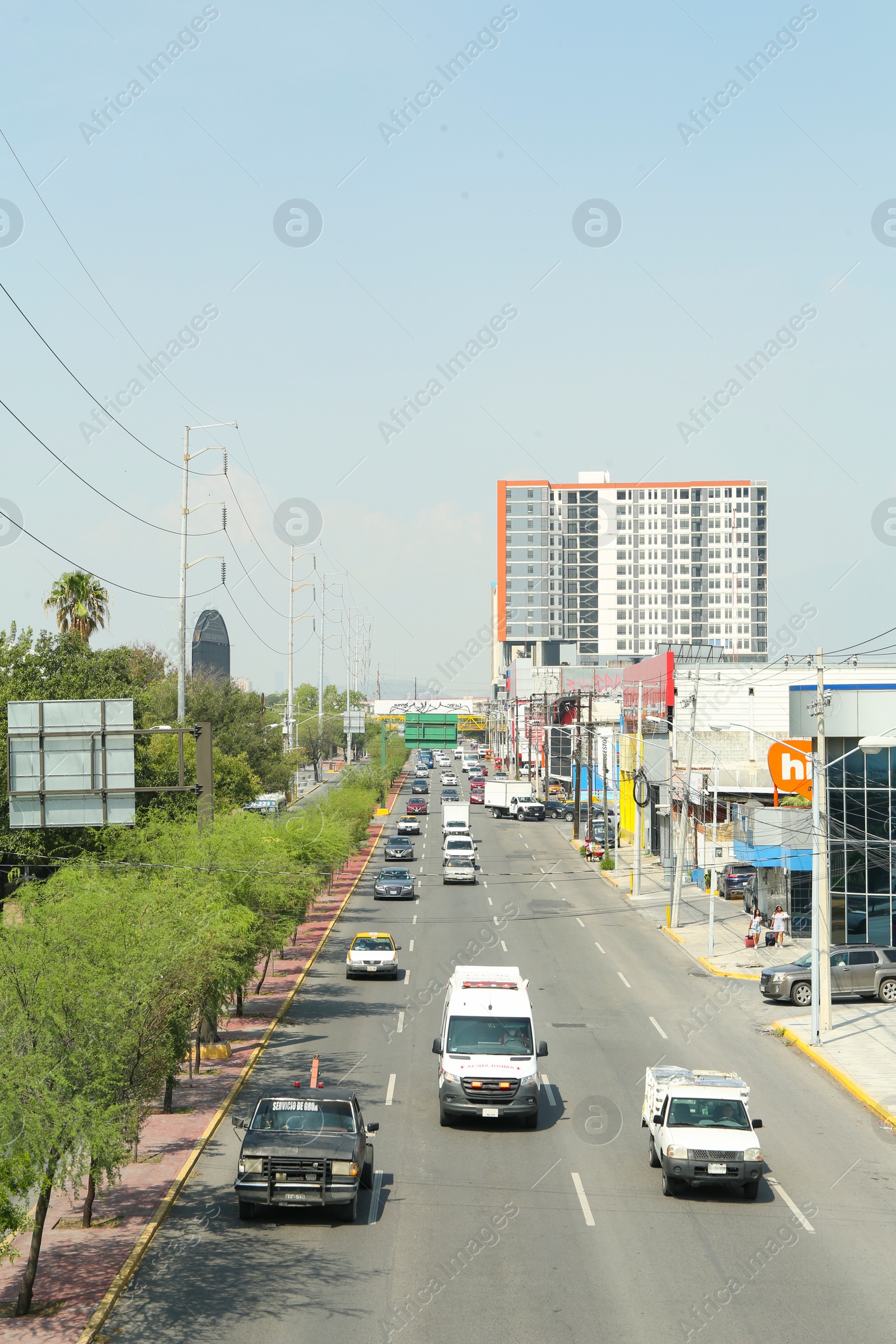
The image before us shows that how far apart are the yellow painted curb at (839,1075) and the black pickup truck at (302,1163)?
11441 mm

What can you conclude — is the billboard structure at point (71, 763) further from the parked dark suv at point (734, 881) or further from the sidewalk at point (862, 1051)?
the parked dark suv at point (734, 881)

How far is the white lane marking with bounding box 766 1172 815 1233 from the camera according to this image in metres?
17.9

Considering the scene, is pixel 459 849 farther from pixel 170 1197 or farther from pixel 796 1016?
pixel 170 1197

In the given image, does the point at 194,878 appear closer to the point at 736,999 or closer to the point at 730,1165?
the point at 730,1165

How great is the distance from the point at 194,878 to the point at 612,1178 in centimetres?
996

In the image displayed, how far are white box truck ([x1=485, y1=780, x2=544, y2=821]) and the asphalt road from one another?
72.3 metres

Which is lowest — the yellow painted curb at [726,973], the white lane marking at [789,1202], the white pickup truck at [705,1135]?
the yellow painted curb at [726,973]

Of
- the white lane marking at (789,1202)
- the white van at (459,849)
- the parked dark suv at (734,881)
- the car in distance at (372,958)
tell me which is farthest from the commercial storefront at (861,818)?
the white lane marking at (789,1202)

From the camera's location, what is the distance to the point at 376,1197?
1895 centimetres

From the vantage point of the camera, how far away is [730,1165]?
18.8 m

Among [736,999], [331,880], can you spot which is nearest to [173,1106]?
[736,999]

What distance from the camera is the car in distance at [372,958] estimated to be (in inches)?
1561

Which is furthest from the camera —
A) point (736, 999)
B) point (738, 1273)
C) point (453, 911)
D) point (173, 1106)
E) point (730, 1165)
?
point (453, 911)

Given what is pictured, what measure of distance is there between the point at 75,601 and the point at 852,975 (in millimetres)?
44240
